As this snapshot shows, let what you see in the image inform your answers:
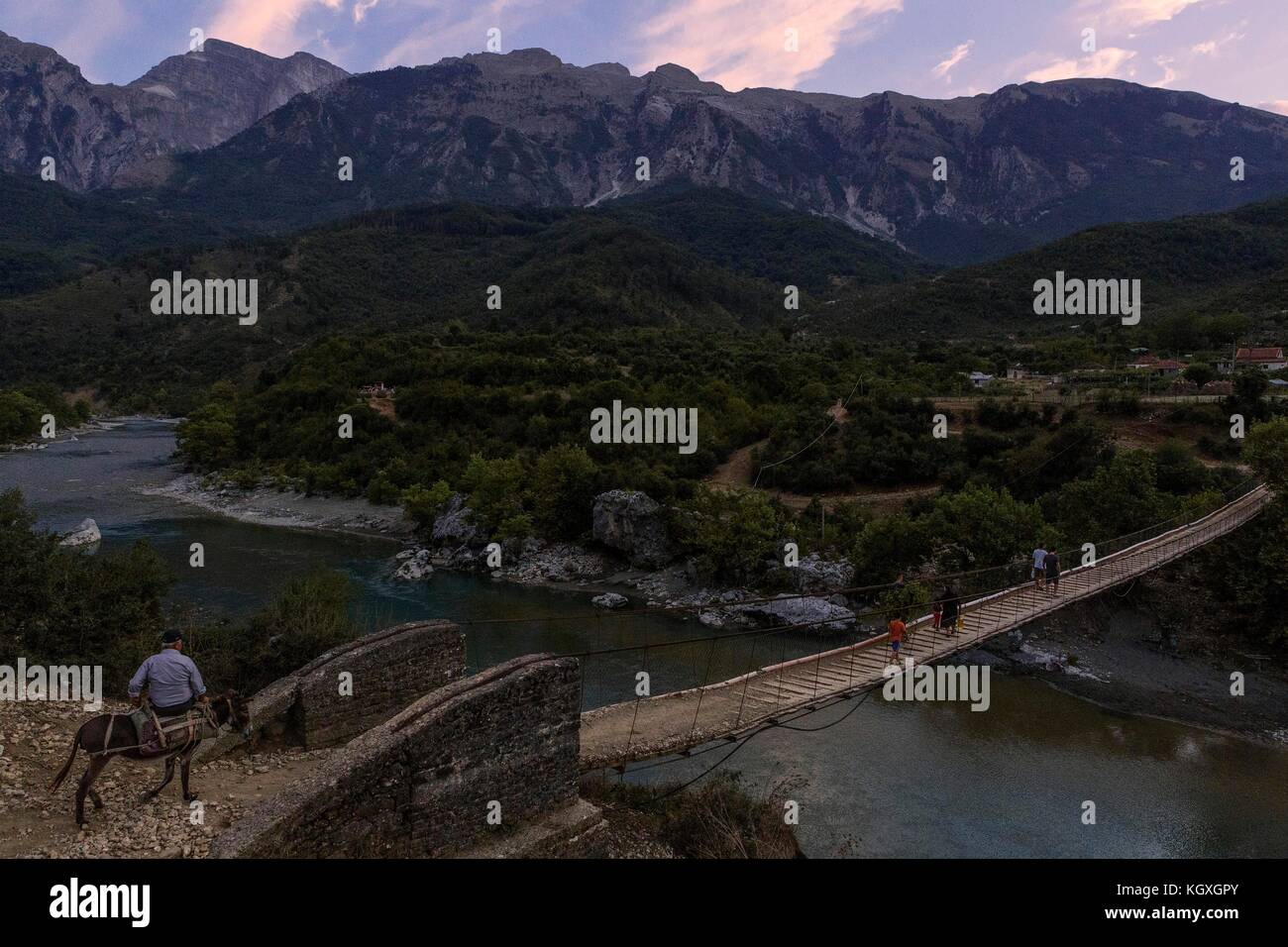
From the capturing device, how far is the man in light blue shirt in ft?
21.4

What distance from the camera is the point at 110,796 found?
6965 millimetres

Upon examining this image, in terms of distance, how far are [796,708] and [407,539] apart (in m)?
23.7

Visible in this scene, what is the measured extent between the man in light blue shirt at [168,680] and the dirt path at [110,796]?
93cm

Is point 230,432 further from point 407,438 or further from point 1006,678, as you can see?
point 1006,678

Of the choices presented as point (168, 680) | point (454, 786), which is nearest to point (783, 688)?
point (454, 786)

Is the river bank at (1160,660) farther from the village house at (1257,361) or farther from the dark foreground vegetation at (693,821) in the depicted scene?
the village house at (1257,361)

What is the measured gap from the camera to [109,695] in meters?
9.84

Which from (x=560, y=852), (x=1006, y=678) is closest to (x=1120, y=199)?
(x=1006, y=678)

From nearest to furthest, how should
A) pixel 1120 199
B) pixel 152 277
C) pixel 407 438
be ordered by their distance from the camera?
pixel 407 438 < pixel 152 277 < pixel 1120 199

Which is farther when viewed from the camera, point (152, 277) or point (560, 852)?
point (152, 277)

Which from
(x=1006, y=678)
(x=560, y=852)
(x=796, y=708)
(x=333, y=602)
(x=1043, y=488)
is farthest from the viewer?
(x=1043, y=488)

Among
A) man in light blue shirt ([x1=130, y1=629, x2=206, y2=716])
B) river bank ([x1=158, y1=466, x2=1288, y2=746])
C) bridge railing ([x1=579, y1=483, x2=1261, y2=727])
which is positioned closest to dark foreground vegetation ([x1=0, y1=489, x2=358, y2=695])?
man in light blue shirt ([x1=130, y1=629, x2=206, y2=716])

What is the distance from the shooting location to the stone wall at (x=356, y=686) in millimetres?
8883

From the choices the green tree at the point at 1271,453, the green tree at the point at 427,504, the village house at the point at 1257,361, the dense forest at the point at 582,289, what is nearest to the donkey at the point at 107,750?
the green tree at the point at 1271,453
